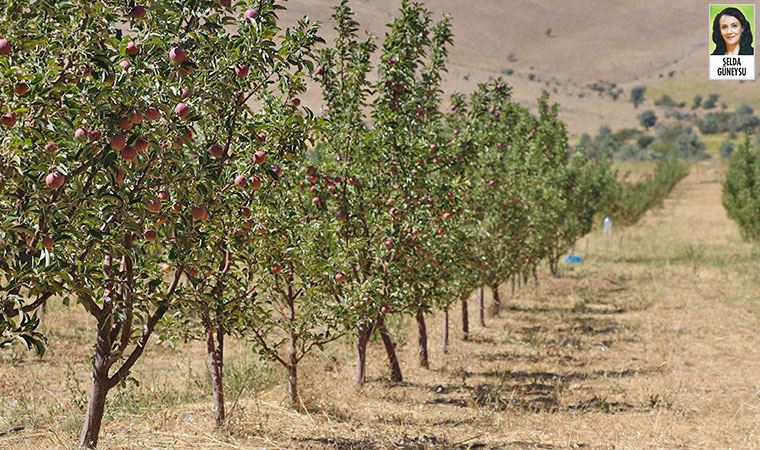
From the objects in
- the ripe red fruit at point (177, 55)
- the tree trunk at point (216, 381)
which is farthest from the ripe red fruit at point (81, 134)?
the tree trunk at point (216, 381)

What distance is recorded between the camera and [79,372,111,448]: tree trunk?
4961 mm

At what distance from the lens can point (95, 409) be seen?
5027 mm

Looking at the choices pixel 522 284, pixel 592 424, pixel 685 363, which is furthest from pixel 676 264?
pixel 592 424

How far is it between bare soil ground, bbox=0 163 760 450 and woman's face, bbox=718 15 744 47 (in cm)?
3877

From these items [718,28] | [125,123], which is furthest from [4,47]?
[718,28]

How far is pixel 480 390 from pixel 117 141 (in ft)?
22.8

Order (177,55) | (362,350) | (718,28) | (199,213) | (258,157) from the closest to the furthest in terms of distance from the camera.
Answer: (177,55), (199,213), (258,157), (362,350), (718,28)

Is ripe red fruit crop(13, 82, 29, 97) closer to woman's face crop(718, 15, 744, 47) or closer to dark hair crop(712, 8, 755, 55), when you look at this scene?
woman's face crop(718, 15, 744, 47)

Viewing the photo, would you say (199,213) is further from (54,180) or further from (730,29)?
(730,29)

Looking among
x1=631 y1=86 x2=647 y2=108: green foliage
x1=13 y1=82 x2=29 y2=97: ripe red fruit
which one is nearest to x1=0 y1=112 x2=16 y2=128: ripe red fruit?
x1=13 y1=82 x2=29 y2=97: ripe red fruit

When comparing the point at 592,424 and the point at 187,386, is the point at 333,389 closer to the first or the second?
the point at 187,386

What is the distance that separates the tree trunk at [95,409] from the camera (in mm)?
4961

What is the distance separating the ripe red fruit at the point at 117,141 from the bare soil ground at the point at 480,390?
3.33 meters

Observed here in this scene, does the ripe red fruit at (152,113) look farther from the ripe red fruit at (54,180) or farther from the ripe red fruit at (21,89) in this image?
the ripe red fruit at (21,89)
